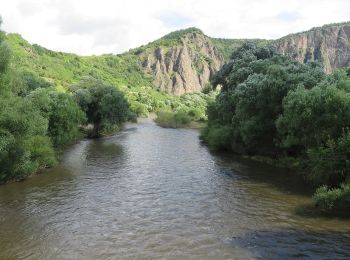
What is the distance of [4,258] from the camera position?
25469 mm

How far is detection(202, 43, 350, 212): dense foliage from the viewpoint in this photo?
3762cm

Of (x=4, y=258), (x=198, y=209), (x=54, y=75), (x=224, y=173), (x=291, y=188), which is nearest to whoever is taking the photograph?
(x=4, y=258)

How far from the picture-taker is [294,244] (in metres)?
27.0

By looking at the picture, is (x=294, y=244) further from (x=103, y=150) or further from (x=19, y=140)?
(x=103, y=150)

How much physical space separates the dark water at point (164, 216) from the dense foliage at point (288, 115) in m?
4.00

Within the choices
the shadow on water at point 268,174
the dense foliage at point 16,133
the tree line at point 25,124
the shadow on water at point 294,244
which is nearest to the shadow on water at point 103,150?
the tree line at point 25,124

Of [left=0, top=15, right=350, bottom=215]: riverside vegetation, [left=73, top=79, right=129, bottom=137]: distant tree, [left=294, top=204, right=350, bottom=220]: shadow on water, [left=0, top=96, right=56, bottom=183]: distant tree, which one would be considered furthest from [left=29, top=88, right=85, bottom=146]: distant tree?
[left=294, top=204, right=350, bottom=220]: shadow on water

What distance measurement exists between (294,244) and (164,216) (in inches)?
438

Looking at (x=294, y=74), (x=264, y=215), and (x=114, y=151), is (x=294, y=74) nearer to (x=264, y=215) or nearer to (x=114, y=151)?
(x=264, y=215)

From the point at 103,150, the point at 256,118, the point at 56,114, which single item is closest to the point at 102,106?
the point at 103,150

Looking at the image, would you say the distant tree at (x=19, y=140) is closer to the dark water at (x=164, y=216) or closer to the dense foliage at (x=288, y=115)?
the dark water at (x=164, y=216)

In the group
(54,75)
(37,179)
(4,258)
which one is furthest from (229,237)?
(54,75)

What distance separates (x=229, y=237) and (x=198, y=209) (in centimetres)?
741

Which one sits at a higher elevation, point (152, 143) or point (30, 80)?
point (30, 80)
